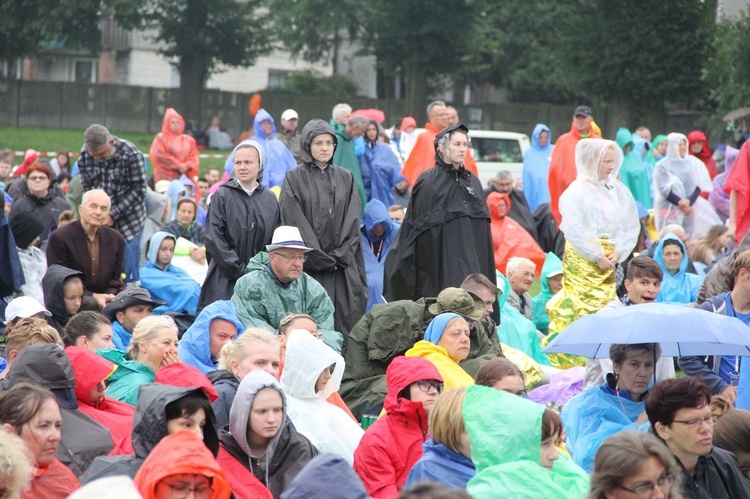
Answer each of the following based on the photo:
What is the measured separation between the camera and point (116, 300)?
340 inches

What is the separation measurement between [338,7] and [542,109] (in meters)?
7.40

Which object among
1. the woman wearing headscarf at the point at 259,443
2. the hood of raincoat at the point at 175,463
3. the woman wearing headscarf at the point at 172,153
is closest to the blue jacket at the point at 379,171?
the woman wearing headscarf at the point at 172,153

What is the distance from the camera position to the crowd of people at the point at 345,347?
466cm

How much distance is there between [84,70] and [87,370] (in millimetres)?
44498

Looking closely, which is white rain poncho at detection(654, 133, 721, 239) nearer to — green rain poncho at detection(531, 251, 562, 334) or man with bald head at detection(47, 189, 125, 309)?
green rain poncho at detection(531, 251, 562, 334)

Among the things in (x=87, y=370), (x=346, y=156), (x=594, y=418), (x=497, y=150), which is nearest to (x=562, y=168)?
(x=346, y=156)

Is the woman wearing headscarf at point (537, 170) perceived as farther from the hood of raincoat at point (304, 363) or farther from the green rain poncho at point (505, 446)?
the green rain poncho at point (505, 446)

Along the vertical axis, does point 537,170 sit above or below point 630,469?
above

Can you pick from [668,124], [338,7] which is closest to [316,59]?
[338,7]

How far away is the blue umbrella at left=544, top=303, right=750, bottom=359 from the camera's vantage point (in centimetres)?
646

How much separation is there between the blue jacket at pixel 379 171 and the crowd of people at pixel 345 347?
243mm

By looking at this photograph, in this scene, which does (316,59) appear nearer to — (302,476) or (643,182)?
(643,182)

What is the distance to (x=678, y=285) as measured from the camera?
11055mm

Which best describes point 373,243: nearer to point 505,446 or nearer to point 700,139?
point 505,446
